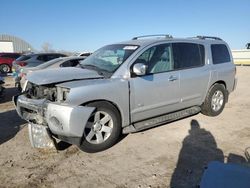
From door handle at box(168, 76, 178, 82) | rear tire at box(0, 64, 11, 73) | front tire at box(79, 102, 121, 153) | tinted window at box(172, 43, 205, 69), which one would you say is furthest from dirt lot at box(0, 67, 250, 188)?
rear tire at box(0, 64, 11, 73)

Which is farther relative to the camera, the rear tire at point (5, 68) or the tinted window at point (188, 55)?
the rear tire at point (5, 68)

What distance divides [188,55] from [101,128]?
2648mm

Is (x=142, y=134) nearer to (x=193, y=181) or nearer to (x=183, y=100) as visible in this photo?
(x=183, y=100)

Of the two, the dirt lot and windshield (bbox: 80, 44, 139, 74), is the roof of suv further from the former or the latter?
the dirt lot

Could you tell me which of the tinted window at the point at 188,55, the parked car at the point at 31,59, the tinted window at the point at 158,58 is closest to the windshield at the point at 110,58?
the tinted window at the point at 158,58

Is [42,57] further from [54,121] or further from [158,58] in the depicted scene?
[54,121]

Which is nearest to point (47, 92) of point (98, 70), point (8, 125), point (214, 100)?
point (98, 70)

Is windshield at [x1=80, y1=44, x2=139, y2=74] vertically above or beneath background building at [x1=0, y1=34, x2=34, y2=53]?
beneath

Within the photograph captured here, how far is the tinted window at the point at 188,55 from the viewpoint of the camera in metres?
5.46

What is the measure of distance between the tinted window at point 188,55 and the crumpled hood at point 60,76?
184 centimetres

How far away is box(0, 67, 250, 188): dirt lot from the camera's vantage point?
3.44m

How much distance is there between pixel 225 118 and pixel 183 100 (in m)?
1.44

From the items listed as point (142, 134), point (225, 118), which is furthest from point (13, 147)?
point (225, 118)

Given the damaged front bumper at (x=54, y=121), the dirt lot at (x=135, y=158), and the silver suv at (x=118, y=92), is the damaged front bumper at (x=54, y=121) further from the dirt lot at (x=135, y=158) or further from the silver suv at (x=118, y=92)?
the dirt lot at (x=135, y=158)
